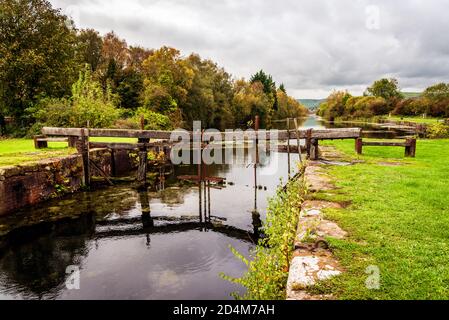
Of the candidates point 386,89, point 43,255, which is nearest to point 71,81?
point 43,255

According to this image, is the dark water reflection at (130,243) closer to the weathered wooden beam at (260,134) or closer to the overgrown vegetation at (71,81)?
the weathered wooden beam at (260,134)

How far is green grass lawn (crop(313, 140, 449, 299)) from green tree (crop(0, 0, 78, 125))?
73.2ft

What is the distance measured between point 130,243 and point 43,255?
1944 millimetres

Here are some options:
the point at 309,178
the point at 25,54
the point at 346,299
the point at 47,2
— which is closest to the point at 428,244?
the point at 346,299

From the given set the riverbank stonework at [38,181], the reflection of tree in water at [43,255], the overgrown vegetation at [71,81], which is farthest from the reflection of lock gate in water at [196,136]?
the overgrown vegetation at [71,81]

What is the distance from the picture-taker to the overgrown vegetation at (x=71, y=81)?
21.0m

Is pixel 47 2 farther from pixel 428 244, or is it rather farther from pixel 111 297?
pixel 428 244

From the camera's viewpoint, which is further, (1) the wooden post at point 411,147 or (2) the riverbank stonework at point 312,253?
(1) the wooden post at point 411,147

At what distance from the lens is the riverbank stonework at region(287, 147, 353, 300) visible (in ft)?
12.6

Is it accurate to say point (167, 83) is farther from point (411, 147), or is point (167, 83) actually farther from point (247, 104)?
point (247, 104)

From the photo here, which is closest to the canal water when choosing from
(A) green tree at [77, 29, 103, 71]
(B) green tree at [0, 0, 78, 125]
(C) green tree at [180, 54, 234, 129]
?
(B) green tree at [0, 0, 78, 125]

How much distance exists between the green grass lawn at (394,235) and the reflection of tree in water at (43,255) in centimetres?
519

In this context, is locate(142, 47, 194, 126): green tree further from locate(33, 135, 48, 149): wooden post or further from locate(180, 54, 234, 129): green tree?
locate(33, 135, 48, 149): wooden post

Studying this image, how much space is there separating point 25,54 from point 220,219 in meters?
19.7
